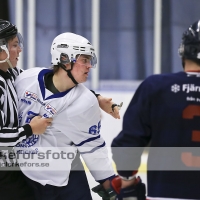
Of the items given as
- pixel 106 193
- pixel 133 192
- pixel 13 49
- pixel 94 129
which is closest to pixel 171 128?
pixel 133 192

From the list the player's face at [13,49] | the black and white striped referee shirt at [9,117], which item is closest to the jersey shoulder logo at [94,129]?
the black and white striped referee shirt at [9,117]

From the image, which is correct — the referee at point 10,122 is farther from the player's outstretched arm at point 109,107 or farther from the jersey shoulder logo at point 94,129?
the player's outstretched arm at point 109,107

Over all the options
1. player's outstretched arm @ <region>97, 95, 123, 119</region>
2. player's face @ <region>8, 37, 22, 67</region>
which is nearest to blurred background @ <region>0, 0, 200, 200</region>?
player's outstretched arm @ <region>97, 95, 123, 119</region>

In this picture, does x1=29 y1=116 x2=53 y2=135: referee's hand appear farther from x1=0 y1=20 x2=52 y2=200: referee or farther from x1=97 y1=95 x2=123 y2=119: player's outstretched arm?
x1=97 y1=95 x2=123 y2=119: player's outstretched arm

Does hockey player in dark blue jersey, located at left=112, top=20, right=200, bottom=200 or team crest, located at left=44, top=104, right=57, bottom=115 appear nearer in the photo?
hockey player in dark blue jersey, located at left=112, top=20, right=200, bottom=200

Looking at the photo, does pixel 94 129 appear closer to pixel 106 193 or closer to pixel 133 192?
pixel 106 193

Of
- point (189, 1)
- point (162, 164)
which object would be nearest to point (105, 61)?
point (189, 1)

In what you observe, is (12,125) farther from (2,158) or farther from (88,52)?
(88,52)

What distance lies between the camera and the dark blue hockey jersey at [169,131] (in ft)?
6.08

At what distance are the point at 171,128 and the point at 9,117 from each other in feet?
2.81

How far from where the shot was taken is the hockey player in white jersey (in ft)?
7.96

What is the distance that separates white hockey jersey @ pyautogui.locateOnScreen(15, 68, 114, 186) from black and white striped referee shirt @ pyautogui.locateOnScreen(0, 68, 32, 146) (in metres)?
Answer: 0.05

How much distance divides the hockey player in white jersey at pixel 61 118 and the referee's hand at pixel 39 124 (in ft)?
0.12

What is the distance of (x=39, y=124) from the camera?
7.75ft
